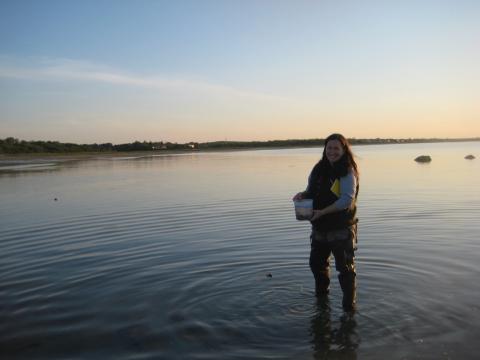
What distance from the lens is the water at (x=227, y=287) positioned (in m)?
6.32

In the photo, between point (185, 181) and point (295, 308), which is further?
point (185, 181)

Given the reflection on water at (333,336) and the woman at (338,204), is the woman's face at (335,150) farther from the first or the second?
the reflection on water at (333,336)

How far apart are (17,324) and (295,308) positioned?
13.3 ft

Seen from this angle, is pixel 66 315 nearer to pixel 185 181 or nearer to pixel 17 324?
pixel 17 324

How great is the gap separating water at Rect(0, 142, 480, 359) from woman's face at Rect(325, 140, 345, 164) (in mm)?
2243

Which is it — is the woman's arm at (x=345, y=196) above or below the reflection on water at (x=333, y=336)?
above

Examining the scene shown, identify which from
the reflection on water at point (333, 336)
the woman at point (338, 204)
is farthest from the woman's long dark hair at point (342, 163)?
the reflection on water at point (333, 336)

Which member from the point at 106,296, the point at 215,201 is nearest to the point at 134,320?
the point at 106,296

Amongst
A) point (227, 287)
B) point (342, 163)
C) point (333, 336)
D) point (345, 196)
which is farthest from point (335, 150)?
point (227, 287)

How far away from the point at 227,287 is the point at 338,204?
295 cm

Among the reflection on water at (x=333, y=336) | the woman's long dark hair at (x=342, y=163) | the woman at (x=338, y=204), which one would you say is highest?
the woman's long dark hair at (x=342, y=163)

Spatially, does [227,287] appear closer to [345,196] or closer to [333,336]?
[333,336]

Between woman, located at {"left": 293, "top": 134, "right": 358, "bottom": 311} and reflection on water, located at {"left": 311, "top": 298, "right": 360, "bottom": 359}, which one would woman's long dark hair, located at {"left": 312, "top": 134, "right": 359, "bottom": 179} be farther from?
reflection on water, located at {"left": 311, "top": 298, "right": 360, "bottom": 359}

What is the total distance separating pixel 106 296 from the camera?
8484 millimetres
